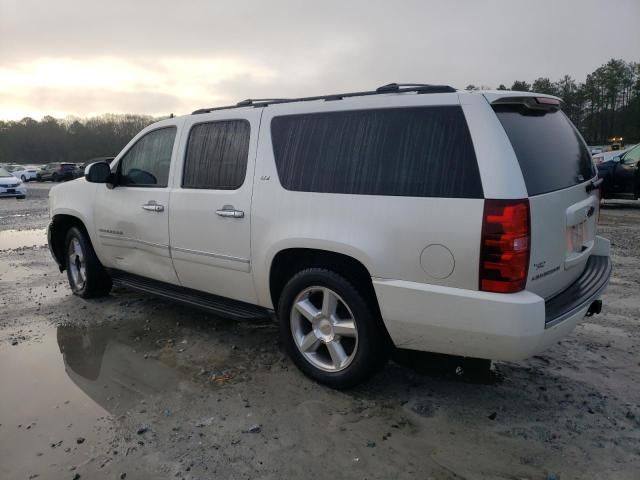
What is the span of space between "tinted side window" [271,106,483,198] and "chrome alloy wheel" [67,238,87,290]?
10.3 ft

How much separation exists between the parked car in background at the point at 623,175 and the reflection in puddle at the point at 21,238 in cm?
1293

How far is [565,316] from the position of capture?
2807mm

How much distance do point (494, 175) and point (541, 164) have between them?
490 millimetres

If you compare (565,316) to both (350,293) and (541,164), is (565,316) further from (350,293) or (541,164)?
(350,293)

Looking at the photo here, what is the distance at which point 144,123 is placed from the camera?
210ft

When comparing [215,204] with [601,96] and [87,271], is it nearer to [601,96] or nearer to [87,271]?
[87,271]

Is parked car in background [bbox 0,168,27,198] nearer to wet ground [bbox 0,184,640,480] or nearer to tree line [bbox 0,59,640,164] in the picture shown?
wet ground [bbox 0,184,640,480]

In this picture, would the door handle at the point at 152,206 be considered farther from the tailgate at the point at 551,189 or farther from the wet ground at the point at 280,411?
the tailgate at the point at 551,189

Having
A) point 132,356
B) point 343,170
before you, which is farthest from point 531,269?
point 132,356

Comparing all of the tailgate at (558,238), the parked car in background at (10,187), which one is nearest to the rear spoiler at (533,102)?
the tailgate at (558,238)

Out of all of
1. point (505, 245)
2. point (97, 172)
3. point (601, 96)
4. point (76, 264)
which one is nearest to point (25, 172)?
point (76, 264)

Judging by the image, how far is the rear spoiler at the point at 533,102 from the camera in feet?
9.28

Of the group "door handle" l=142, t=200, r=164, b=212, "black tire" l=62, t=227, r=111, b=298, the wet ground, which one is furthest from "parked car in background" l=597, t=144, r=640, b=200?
Answer: "black tire" l=62, t=227, r=111, b=298

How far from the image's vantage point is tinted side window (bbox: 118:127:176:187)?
4.41 m
